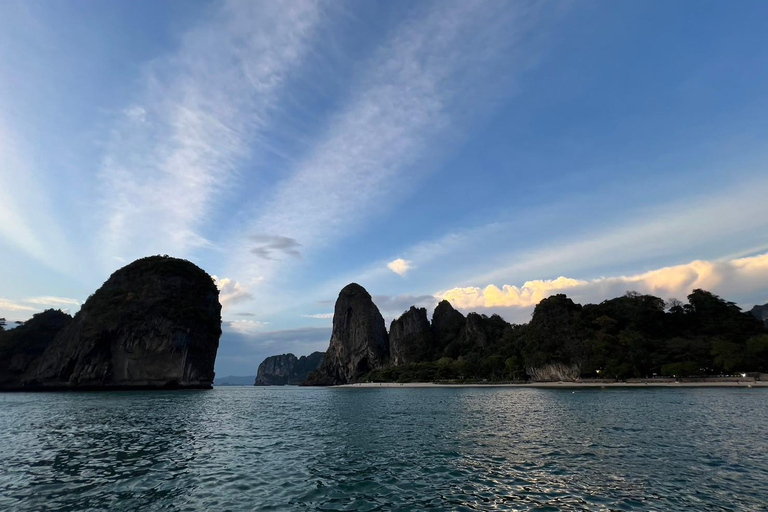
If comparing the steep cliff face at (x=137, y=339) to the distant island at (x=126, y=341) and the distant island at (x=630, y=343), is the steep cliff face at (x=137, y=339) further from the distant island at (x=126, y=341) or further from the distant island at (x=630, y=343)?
the distant island at (x=630, y=343)

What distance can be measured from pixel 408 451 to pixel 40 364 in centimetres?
17187

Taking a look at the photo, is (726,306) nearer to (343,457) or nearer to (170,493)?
(343,457)

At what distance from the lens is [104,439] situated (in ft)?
97.8

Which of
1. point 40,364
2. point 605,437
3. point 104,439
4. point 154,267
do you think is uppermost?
point 154,267

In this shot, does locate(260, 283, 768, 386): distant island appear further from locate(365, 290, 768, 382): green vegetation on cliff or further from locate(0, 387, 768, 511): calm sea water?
locate(0, 387, 768, 511): calm sea water

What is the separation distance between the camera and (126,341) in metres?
134

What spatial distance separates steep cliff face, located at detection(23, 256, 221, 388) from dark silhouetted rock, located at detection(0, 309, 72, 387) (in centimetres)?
622

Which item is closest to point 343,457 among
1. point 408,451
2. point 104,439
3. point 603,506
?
point 408,451

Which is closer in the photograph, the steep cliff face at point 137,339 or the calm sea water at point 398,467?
the calm sea water at point 398,467

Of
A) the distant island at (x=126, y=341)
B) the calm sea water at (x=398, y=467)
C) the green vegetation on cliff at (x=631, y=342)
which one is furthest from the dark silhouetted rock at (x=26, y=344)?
the green vegetation on cliff at (x=631, y=342)

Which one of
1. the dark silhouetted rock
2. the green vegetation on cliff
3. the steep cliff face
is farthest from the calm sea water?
the dark silhouetted rock

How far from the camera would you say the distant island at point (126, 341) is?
130 metres

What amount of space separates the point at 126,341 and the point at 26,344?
162ft

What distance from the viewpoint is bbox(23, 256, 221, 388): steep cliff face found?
424 ft
